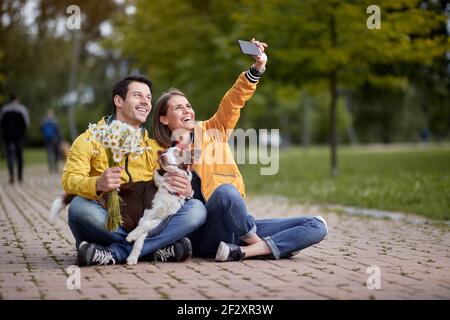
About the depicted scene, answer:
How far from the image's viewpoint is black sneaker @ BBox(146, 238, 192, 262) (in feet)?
19.9

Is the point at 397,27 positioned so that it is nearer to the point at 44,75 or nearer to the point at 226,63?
the point at 226,63

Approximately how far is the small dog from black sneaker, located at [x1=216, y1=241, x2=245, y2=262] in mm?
549

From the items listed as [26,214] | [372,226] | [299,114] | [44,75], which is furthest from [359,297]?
[299,114]

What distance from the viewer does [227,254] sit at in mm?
6039

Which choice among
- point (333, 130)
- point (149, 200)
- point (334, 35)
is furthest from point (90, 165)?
point (333, 130)

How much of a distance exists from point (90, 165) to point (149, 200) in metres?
0.67

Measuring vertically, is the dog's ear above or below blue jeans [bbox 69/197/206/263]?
above

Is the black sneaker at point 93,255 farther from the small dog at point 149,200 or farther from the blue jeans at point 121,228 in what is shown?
the small dog at point 149,200

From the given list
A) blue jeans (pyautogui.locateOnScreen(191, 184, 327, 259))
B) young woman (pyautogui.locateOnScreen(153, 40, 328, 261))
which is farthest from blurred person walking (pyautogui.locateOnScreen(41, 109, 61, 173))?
young woman (pyautogui.locateOnScreen(153, 40, 328, 261))

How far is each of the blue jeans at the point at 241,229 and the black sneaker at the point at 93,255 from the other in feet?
2.79

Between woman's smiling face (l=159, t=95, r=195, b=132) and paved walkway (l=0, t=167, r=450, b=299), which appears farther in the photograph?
woman's smiling face (l=159, t=95, r=195, b=132)

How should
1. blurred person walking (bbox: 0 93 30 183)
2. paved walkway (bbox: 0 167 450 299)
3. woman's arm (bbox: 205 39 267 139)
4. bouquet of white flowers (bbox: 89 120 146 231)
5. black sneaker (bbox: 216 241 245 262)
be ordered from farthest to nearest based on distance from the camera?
1. blurred person walking (bbox: 0 93 30 183)
2. black sneaker (bbox: 216 241 245 262)
3. woman's arm (bbox: 205 39 267 139)
4. bouquet of white flowers (bbox: 89 120 146 231)
5. paved walkway (bbox: 0 167 450 299)

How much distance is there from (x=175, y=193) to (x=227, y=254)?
2.59ft

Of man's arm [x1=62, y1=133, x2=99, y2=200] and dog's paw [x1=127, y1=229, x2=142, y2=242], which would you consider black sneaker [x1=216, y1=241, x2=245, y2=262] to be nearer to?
dog's paw [x1=127, y1=229, x2=142, y2=242]
